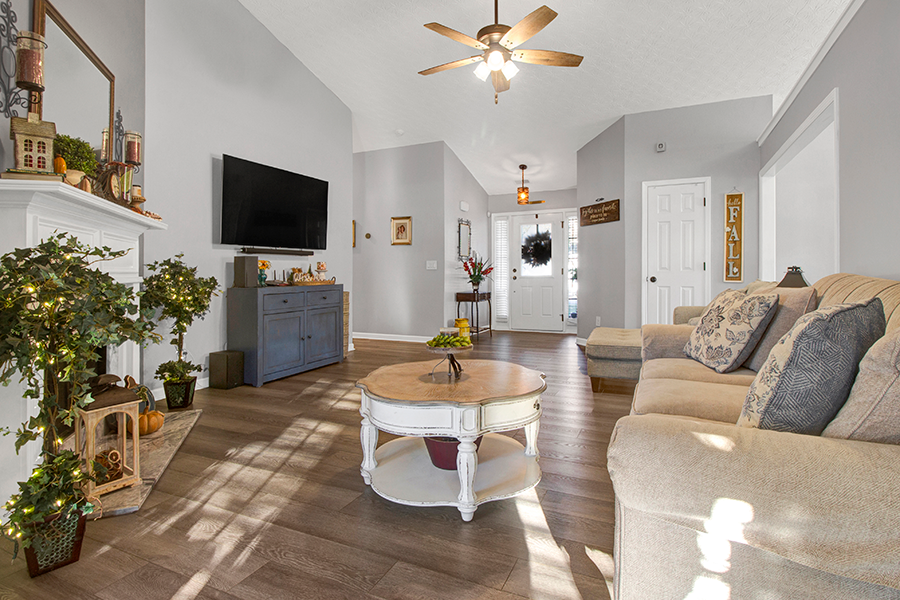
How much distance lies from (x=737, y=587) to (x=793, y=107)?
4.42 m

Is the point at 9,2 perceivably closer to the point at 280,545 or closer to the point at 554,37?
the point at 280,545

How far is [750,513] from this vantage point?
82 centimetres

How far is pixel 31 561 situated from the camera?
137 centimetres

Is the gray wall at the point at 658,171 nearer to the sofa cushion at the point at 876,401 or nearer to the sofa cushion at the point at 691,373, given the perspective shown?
the sofa cushion at the point at 691,373

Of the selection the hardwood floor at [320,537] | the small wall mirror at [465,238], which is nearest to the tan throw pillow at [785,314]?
the hardwood floor at [320,537]

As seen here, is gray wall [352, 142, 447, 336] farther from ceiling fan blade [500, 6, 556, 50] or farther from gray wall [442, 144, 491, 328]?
ceiling fan blade [500, 6, 556, 50]

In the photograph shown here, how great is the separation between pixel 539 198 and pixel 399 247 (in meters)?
3.13

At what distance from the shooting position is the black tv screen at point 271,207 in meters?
3.93

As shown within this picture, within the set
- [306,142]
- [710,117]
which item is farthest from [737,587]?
[710,117]

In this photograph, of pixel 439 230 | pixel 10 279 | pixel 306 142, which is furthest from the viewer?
pixel 439 230

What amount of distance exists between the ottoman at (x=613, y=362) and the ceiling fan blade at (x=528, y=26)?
93.3 inches

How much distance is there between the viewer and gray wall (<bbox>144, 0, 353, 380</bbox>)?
3.35 m

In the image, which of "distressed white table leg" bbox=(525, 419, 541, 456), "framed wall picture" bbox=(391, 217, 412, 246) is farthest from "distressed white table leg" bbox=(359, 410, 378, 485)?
"framed wall picture" bbox=(391, 217, 412, 246)

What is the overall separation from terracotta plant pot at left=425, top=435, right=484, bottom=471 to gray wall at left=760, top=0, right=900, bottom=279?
2.30 meters
